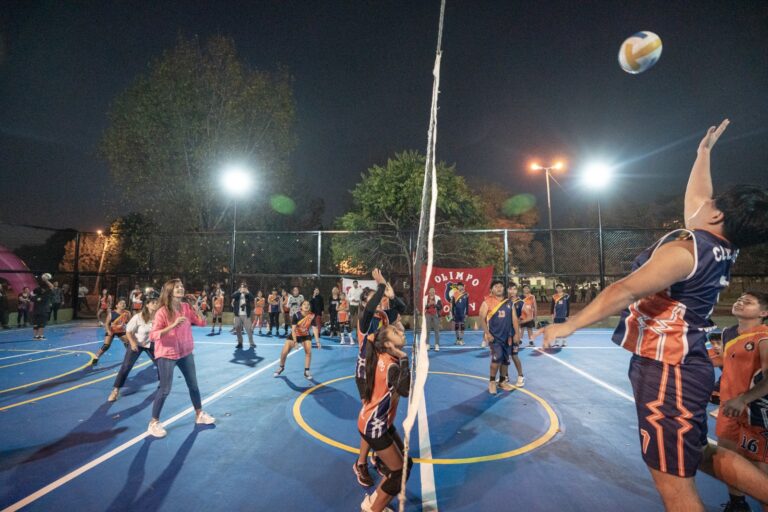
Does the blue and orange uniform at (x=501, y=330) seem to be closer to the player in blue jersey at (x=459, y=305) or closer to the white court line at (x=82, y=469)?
the white court line at (x=82, y=469)

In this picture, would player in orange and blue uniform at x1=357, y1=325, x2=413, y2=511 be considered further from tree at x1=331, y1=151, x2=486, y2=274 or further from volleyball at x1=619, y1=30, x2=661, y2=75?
tree at x1=331, y1=151, x2=486, y2=274

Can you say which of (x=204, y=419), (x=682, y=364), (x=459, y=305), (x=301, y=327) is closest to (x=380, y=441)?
(x=682, y=364)

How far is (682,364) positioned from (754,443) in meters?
2.19

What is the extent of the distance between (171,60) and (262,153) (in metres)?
7.29

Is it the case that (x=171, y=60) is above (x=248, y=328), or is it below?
above

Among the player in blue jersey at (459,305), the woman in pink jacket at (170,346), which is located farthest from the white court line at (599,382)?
the woman in pink jacket at (170,346)

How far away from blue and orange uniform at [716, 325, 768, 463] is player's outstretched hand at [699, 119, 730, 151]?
191cm

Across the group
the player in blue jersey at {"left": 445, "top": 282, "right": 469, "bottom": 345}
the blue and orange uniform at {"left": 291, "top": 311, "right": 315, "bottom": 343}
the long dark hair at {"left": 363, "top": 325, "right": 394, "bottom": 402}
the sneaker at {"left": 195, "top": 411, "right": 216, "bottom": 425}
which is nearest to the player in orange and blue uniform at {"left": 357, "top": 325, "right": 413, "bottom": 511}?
the long dark hair at {"left": 363, "top": 325, "right": 394, "bottom": 402}

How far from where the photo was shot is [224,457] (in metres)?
4.47

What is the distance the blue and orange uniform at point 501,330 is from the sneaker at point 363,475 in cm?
412

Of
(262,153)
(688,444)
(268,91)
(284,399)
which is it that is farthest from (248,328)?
(268,91)

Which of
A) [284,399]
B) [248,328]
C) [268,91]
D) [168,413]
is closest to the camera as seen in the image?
[168,413]

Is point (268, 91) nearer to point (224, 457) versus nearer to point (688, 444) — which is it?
point (224, 457)

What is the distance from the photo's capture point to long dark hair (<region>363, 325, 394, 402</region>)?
3457mm
